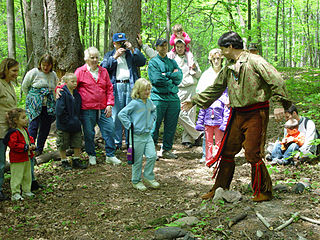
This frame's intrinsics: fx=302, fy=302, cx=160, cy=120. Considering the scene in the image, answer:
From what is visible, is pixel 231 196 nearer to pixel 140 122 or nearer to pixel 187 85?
pixel 140 122

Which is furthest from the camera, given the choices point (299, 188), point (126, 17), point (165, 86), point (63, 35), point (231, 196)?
point (126, 17)

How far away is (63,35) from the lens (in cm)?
706

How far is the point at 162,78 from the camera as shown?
21.3ft

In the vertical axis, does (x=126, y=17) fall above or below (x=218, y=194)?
above

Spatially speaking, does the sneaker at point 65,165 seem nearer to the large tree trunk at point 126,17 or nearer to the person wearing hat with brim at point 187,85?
the person wearing hat with brim at point 187,85

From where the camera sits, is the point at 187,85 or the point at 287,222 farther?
the point at 187,85

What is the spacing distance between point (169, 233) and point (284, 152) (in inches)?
158

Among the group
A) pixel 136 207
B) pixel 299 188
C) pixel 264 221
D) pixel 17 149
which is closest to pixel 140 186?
pixel 136 207

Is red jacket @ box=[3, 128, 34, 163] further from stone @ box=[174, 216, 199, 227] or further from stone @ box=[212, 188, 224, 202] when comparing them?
stone @ box=[212, 188, 224, 202]

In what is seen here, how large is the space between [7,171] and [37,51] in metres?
5.62

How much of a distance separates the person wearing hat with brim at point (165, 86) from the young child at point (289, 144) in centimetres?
220

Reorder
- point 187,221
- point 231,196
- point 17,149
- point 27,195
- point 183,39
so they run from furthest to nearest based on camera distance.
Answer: point 183,39 → point 27,195 → point 17,149 → point 231,196 → point 187,221

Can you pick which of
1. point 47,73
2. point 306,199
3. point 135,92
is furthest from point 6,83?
point 306,199

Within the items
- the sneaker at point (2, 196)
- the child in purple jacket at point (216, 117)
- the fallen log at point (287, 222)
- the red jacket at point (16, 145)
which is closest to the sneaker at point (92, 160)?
the red jacket at point (16, 145)
